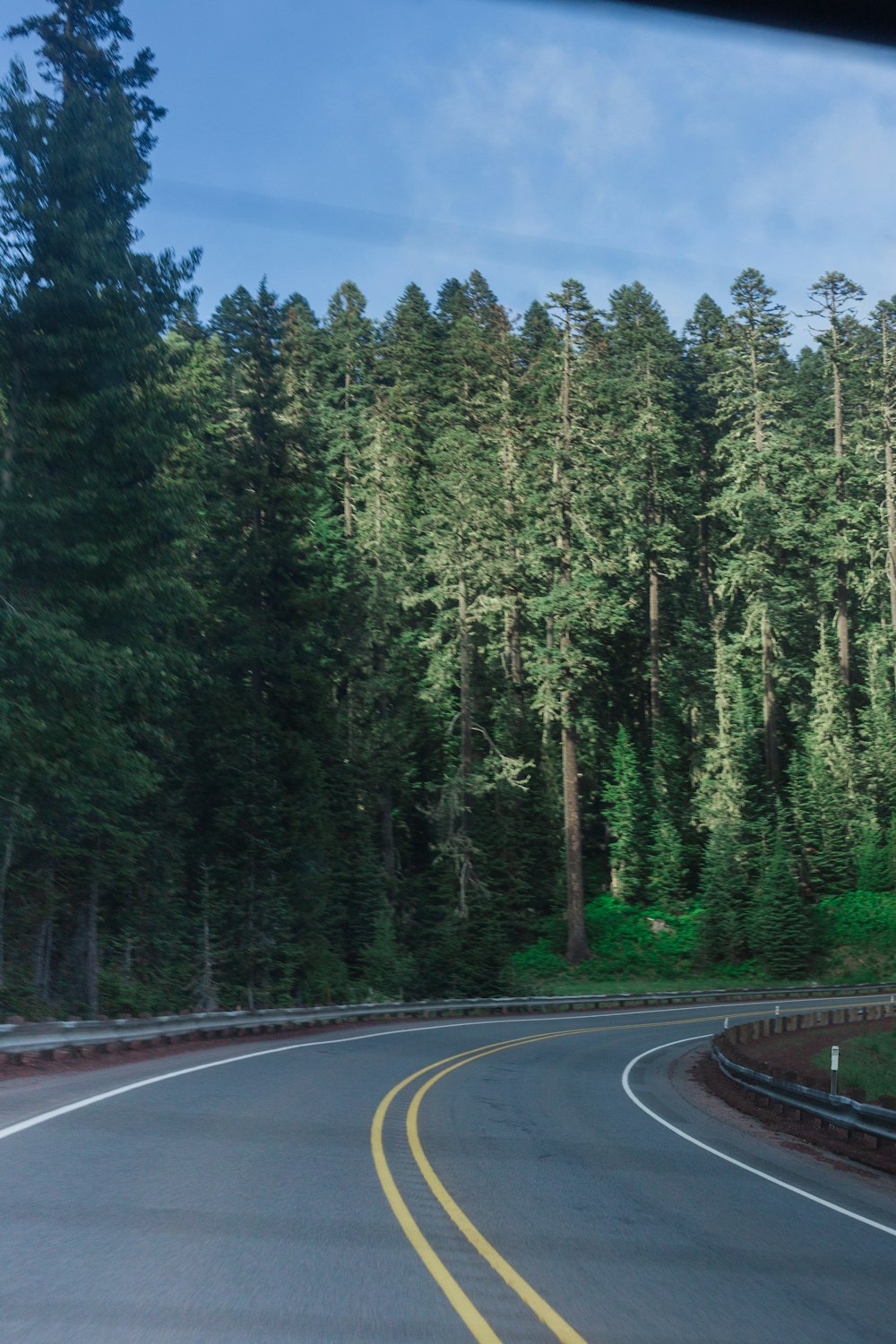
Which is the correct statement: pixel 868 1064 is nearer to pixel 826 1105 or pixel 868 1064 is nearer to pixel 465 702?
pixel 826 1105

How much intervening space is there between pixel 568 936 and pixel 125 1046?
32.0 metres

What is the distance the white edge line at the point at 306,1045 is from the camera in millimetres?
12562

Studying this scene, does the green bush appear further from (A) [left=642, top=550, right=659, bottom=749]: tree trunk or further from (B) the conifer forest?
(A) [left=642, top=550, right=659, bottom=749]: tree trunk

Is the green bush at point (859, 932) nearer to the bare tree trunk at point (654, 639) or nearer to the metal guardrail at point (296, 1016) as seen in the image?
the metal guardrail at point (296, 1016)

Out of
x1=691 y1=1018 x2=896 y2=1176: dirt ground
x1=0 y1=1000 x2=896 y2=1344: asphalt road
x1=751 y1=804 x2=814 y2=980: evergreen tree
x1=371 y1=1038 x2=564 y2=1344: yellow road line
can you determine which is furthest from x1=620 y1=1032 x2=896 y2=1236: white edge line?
x1=751 y1=804 x2=814 y2=980: evergreen tree

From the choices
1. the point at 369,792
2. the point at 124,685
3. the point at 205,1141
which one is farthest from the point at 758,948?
the point at 205,1141

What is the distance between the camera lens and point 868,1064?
87.8 feet

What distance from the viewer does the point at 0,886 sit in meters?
25.7

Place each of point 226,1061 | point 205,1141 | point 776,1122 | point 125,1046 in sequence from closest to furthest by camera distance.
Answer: point 205,1141
point 776,1122
point 226,1061
point 125,1046

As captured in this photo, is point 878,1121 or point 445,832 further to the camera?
point 445,832

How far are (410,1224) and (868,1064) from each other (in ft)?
68.8

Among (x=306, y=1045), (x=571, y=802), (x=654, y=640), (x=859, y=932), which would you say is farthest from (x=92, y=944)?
(x=654, y=640)

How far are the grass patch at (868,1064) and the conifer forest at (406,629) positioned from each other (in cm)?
1529

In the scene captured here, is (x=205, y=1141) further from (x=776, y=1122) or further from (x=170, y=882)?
(x=170, y=882)
